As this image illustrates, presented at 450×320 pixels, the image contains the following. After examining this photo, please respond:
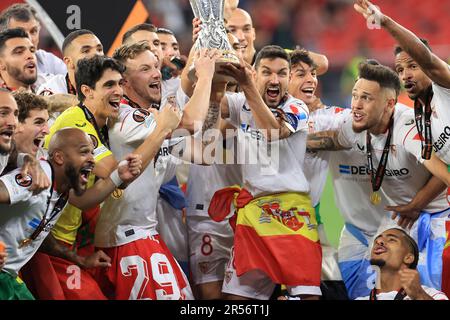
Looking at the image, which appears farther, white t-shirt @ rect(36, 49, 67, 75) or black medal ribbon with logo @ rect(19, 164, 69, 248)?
white t-shirt @ rect(36, 49, 67, 75)

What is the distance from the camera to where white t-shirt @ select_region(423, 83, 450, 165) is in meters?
5.77

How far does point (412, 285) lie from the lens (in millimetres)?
5441

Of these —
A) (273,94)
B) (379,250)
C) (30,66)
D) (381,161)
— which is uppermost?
(30,66)

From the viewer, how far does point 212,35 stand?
561 centimetres

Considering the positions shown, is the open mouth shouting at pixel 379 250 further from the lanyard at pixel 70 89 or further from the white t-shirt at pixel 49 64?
the white t-shirt at pixel 49 64

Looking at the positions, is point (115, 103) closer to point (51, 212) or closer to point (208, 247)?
point (51, 212)

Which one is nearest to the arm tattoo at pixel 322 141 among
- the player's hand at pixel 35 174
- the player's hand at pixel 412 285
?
the player's hand at pixel 412 285

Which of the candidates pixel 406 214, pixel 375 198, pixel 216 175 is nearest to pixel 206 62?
pixel 216 175

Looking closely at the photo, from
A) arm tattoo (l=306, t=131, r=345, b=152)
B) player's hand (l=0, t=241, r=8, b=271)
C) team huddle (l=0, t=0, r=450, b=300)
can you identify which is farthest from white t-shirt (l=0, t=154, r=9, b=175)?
arm tattoo (l=306, t=131, r=345, b=152)

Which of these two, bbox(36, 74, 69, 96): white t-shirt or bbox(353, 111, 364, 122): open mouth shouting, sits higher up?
bbox(36, 74, 69, 96): white t-shirt

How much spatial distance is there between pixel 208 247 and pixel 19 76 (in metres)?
1.62

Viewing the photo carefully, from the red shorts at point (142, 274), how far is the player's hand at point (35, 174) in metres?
0.83

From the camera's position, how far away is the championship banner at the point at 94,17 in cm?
756

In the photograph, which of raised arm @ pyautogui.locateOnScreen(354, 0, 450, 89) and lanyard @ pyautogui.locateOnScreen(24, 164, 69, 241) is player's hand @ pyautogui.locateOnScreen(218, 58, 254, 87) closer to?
raised arm @ pyautogui.locateOnScreen(354, 0, 450, 89)
